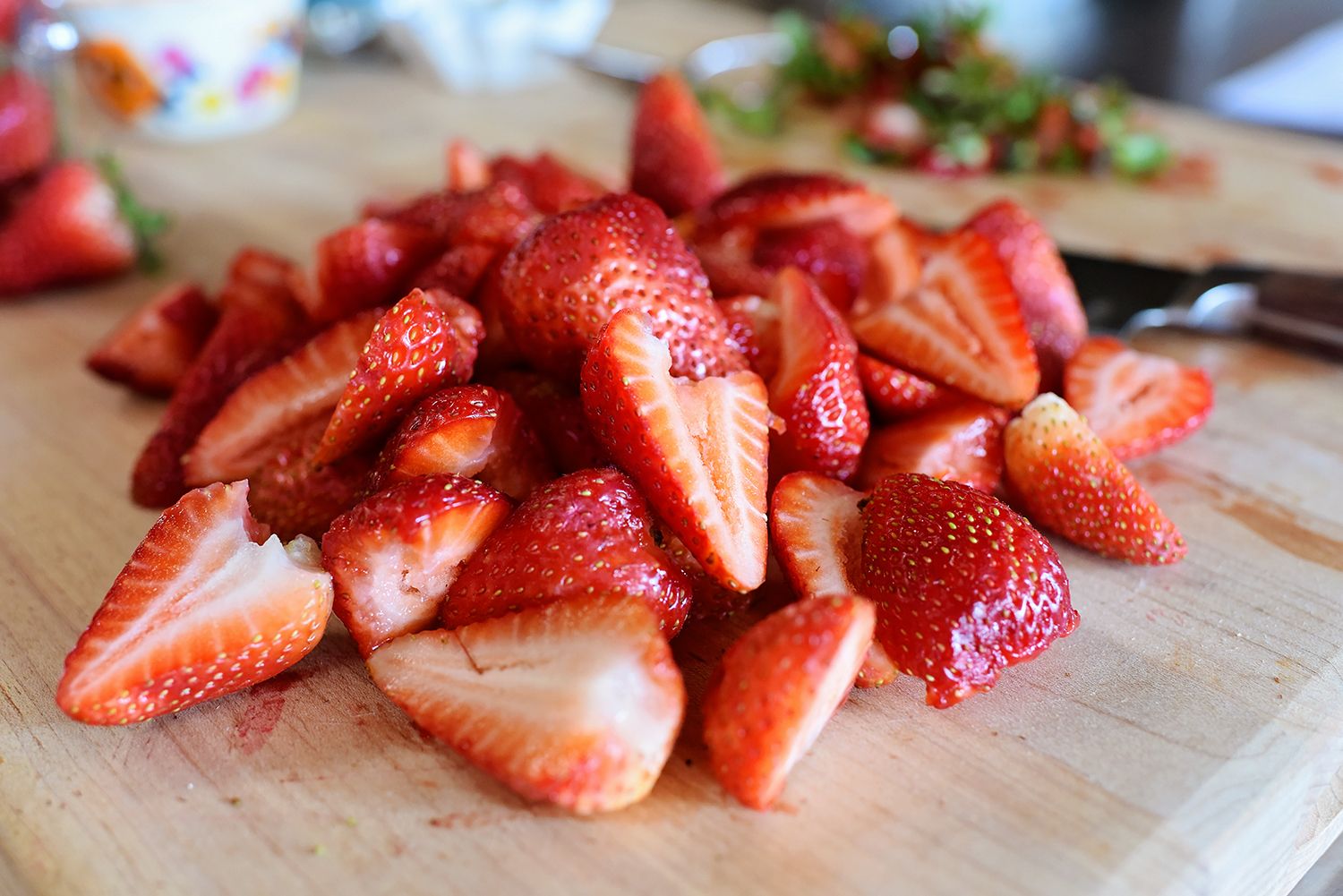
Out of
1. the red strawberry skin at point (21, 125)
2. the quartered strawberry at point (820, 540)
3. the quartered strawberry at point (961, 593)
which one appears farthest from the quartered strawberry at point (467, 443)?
the red strawberry skin at point (21, 125)

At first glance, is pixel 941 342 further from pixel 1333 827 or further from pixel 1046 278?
pixel 1333 827

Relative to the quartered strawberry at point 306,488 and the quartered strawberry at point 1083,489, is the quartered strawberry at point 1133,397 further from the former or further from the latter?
the quartered strawberry at point 306,488

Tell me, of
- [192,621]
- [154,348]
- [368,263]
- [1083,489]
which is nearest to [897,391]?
[1083,489]

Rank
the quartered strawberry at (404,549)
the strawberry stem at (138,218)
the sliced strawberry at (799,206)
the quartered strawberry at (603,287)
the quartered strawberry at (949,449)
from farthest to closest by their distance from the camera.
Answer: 1. the strawberry stem at (138,218)
2. the sliced strawberry at (799,206)
3. the quartered strawberry at (949,449)
4. the quartered strawberry at (603,287)
5. the quartered strawberry at (404,549)

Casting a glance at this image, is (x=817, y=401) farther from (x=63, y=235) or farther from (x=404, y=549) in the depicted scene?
(x=63, y=235)

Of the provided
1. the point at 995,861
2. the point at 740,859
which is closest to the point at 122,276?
the point at 740,859

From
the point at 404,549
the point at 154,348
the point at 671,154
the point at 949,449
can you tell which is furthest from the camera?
the point at 671,154

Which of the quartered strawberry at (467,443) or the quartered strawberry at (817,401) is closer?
the quartered strawberry at (467,443)

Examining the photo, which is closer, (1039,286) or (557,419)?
(557,419)
